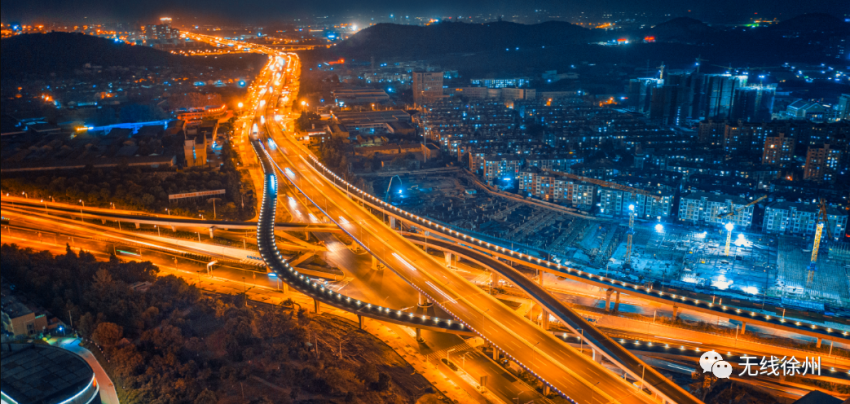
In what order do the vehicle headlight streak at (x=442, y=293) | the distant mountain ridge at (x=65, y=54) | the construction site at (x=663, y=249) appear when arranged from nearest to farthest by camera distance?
1. the vehicle headlight streak at (x=442, y=293)
2. the construction site at (x=663, y=249)
3. the distant mountain ridge at (x=65, y=54)

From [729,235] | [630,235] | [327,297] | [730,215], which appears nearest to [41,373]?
[327,297]

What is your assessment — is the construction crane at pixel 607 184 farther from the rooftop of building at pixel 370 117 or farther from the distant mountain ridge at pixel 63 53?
the distant mountain ridge at pixel 63 53

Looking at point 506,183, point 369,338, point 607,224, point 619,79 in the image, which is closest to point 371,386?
point 369,338

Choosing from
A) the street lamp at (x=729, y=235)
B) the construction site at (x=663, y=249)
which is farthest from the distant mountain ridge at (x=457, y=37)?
the street lamp at (x=729, y=235)

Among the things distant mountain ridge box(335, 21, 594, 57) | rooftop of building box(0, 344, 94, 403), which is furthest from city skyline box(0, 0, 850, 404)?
distant mountain ridge box(335, 21, 594, 57)

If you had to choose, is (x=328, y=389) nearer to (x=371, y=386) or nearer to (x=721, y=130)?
(x=371, y=386)

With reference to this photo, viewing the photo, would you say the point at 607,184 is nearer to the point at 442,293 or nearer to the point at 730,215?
the point at 730,215
